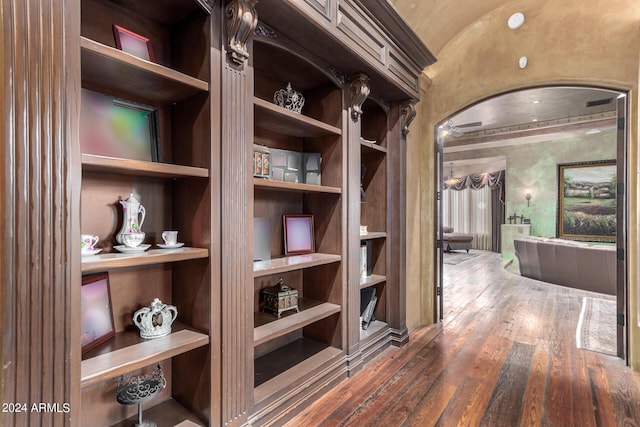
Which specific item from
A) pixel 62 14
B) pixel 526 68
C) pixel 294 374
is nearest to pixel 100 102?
pixel 62 14

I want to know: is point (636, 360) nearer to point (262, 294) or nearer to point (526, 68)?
point (526, 68)

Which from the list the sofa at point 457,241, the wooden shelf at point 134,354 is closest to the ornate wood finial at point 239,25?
the wooden shelf at point 134,354

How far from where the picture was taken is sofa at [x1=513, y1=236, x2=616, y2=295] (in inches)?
199

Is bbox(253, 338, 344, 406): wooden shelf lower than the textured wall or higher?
lower

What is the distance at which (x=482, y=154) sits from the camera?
978 centimetres

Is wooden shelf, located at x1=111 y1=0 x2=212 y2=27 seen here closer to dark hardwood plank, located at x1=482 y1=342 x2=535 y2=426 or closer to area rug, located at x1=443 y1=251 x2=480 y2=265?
dark hardwood plank, located at x1=482 y1=342 x2=535 y2=426

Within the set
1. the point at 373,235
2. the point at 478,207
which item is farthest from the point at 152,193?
the point at 478,207

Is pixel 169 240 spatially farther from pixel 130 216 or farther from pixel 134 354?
pixel 134 354

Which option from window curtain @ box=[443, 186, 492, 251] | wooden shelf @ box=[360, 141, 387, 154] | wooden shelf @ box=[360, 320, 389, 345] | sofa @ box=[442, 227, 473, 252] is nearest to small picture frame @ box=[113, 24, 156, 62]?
wooden shelf @ box=[360, 141, 387, 154]

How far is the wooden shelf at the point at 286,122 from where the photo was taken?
1.82m

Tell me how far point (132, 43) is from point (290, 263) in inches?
55.1

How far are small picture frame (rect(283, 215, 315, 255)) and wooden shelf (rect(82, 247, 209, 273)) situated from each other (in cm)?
94

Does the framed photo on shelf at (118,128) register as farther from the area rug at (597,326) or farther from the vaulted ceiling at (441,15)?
the area rug at (597,326)

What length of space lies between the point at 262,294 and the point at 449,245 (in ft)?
30.8
